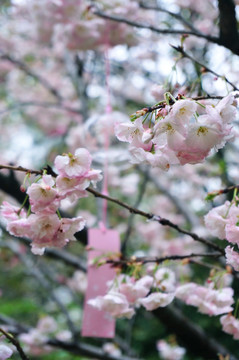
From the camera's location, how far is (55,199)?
0.58 m

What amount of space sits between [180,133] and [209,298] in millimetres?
493

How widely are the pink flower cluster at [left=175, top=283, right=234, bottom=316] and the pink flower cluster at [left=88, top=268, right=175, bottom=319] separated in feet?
0.18

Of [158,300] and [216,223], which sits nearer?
[216,223]

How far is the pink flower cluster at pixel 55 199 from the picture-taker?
564mm

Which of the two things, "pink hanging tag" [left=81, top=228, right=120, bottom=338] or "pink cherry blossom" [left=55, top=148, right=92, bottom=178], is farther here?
"pink hanging tag" [left=81, top=228, right=120, bottom=338]

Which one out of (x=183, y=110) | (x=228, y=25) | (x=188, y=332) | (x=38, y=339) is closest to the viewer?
(x=183, y=110)

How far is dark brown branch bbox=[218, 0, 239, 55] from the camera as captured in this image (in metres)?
0.74

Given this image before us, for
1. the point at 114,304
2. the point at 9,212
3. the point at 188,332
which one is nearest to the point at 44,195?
the point at 9,212

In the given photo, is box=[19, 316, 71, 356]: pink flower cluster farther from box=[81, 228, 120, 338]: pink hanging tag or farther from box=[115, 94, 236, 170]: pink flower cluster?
box=[115, 94, 236, 170]: pink flower cluster

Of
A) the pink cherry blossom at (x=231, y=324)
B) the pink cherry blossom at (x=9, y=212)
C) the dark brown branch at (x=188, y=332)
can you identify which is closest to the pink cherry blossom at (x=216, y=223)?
the pink cherry blossom at (x=231, y=324)

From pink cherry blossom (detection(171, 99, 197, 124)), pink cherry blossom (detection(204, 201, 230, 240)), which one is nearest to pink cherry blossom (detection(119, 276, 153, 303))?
pink cherry blossom (detection(204, 201, 230, 240))

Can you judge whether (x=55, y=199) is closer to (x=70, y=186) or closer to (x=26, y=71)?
(x=70, y=186)

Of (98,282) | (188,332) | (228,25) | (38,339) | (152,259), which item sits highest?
(228,25)

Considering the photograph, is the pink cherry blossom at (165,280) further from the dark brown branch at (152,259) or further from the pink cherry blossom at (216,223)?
the pink cherry blossom at (216,223)
